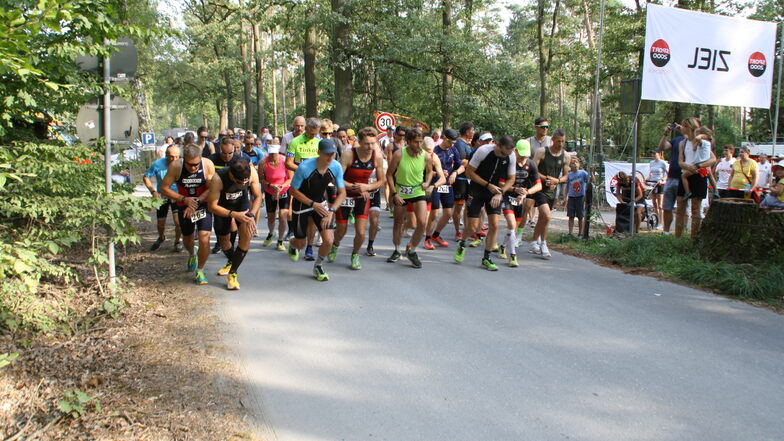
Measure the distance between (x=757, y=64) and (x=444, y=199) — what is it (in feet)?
19.9

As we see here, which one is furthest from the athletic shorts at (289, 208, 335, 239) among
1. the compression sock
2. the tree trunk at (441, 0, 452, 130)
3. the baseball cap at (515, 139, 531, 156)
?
the tree trunk at (441, 0, 452, 130)

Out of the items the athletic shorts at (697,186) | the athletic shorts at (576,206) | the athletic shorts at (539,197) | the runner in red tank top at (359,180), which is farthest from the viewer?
the athletic shorts at (576,206)

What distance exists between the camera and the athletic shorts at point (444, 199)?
10122mm

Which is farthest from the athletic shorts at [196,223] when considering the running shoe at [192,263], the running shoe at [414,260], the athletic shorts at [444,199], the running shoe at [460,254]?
the athletic shorts at [444,199]

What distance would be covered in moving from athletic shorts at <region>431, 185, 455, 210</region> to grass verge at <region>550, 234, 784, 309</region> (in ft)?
6.89

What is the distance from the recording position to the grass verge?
688 cm

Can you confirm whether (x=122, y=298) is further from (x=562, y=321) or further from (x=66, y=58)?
(x=562, y=321)

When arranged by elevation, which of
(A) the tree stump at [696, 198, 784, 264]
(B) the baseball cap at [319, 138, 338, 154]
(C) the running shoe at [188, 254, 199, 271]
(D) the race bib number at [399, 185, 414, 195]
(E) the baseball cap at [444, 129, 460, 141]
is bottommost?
(C) the running shoe at [188, 254, 199, 271]

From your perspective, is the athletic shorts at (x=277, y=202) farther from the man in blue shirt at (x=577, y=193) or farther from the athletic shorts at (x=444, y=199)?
the man in blue shirt at (x=577, y=193)

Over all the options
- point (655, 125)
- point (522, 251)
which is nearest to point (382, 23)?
point (522, 251)

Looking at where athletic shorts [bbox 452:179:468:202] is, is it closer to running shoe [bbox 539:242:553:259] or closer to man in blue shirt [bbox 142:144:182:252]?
running shoe [bbox 539:242:553:259]

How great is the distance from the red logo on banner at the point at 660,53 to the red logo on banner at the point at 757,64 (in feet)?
6.16

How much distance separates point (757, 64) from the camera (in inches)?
420

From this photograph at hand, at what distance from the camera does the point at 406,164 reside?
8.48 metres
